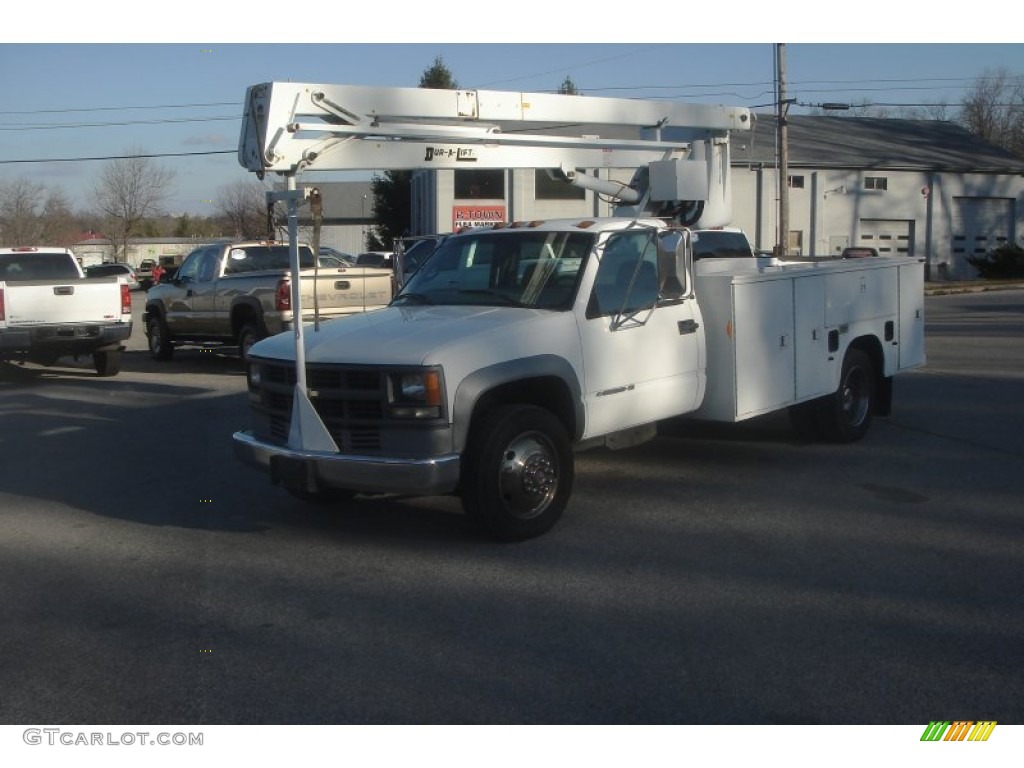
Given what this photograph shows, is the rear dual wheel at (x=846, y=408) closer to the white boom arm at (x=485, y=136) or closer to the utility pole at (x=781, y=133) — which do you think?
the white boom arm at (x=485, y=136)

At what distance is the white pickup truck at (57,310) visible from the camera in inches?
647

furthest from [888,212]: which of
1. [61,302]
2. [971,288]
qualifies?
[61,302]

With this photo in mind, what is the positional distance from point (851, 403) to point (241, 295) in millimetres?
9747

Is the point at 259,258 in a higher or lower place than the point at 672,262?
higher

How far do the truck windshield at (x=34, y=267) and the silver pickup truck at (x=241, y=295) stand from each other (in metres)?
1.89

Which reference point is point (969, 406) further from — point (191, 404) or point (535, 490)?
point (191, 404)

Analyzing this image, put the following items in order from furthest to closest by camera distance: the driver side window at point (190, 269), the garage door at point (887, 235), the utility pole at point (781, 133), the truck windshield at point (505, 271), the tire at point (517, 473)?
the garage door at point (887, 235), the utility pole at point (781, 133), the driver side window at point (190, 269), the truck windshield at point (505, 271), the tire at point (517, 473)

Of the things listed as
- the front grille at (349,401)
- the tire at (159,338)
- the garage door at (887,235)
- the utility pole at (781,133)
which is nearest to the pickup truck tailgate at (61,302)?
the tire at (159,338)

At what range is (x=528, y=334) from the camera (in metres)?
7.63

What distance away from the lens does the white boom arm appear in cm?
784

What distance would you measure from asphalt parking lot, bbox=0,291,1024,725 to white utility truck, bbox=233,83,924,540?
1.93 ft

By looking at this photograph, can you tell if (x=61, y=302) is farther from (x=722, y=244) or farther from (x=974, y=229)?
(x=974, y=229)

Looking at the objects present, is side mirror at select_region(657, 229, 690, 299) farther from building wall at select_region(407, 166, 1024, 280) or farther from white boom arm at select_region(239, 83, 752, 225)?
building wall at select_region(407, 166, 1024, 280)
